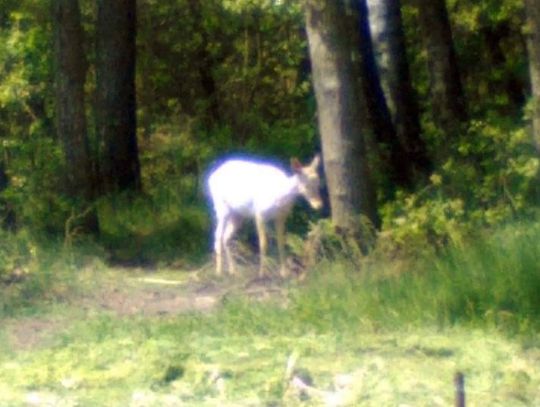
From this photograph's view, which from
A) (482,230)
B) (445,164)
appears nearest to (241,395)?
(482,230)

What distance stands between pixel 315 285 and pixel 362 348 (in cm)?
222

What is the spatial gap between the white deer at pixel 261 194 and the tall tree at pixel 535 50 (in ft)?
8.21

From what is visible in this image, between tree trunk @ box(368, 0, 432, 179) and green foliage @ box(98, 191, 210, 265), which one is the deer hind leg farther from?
tree trunk @ box(368, 0, 432, 179)

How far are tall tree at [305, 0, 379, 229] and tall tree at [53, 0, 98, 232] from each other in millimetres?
4256

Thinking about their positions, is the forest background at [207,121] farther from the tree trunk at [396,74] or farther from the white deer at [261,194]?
the white deer at [261,194]

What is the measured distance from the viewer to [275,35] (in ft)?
96.9

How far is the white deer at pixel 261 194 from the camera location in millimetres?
16547

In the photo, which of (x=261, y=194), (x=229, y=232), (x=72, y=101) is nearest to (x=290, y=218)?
(x=229, y=232)

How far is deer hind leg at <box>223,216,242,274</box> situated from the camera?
55.5 feet

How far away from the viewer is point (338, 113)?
16.2 m

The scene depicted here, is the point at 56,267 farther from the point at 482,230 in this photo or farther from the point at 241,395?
the point at 241,395

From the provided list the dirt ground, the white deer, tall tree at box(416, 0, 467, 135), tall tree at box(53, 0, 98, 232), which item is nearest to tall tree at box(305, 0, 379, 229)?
the white deer

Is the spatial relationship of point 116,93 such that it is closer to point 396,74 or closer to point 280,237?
point 396,74

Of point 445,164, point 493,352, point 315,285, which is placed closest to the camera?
point 493,352
